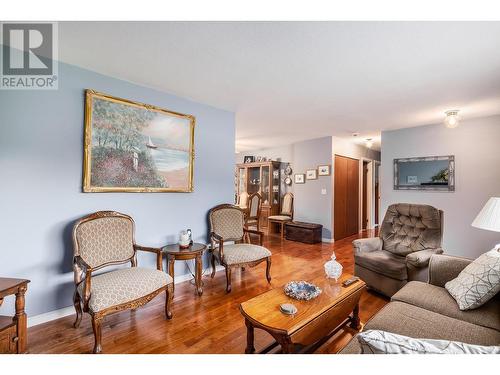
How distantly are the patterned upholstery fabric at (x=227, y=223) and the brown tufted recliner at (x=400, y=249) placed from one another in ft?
5.02

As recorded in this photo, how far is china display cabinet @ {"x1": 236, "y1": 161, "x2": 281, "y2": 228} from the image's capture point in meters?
6.34

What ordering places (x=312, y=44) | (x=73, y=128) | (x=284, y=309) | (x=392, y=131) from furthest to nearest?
1. (x=392, y=131)
2. (x=73, y=128)
3. (x=312, y=44)
4. (x=284, y=309)

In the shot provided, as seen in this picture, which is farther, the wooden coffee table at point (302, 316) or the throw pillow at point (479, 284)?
the throw pillow at point (479, 284)

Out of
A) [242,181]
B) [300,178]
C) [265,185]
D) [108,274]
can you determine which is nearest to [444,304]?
[108,274]

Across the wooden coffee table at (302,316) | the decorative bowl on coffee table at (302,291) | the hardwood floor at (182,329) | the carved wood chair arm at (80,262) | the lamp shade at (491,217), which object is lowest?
the hardwood floor at (182,329)

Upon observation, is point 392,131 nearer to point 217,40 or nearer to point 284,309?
point 217,40

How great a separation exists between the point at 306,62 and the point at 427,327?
85.0 inches

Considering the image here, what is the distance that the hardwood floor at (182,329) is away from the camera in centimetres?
180

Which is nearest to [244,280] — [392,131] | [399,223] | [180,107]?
[399,223]

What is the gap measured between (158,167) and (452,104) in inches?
153

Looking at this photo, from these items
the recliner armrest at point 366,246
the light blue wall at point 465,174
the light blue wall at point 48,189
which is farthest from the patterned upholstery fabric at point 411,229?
the light blue wall at point 48,189

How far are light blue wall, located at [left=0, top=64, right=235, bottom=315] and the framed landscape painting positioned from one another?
0.09 m

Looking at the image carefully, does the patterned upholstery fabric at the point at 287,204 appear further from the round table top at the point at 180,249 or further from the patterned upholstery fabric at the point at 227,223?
the round table top at the point at 180,249

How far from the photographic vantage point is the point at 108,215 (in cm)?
236
